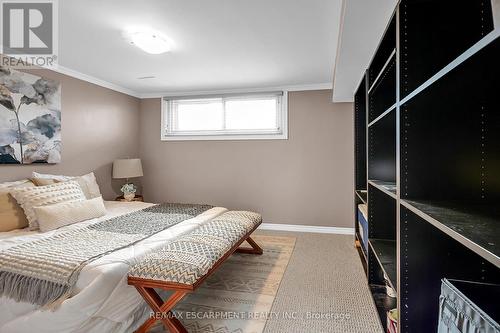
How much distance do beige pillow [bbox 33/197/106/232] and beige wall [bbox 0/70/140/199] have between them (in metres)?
0.88

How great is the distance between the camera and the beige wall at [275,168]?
160 inches

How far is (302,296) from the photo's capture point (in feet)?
7.35

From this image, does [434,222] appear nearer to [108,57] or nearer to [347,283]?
[347,283]

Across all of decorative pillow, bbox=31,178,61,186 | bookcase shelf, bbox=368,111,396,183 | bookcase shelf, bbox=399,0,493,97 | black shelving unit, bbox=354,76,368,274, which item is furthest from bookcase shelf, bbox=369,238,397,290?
decorative pillow, bbox=31,178,61,186

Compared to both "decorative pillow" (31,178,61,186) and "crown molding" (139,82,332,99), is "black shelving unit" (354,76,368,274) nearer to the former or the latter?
"crown molding" (139,82,332,99)

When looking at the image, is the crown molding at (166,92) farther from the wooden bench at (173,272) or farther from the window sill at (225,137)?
the wooden bench at (173,272)

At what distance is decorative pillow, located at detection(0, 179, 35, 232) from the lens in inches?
92.0

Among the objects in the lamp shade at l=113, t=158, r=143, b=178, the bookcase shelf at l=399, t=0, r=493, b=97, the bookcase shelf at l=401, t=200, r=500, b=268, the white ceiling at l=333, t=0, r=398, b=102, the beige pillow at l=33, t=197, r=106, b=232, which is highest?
the white ceiling at l=333, t=0, r=398, b=102

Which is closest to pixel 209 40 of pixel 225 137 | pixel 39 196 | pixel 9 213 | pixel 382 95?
pixel 382 95

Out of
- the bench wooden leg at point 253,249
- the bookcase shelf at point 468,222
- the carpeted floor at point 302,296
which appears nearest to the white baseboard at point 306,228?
the carpeted floor at point 302,296

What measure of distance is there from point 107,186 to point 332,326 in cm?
366

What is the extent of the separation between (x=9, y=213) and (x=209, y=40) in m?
2.34

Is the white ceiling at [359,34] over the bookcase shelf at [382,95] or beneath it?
over

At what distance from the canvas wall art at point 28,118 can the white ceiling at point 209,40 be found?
0.42 metres
